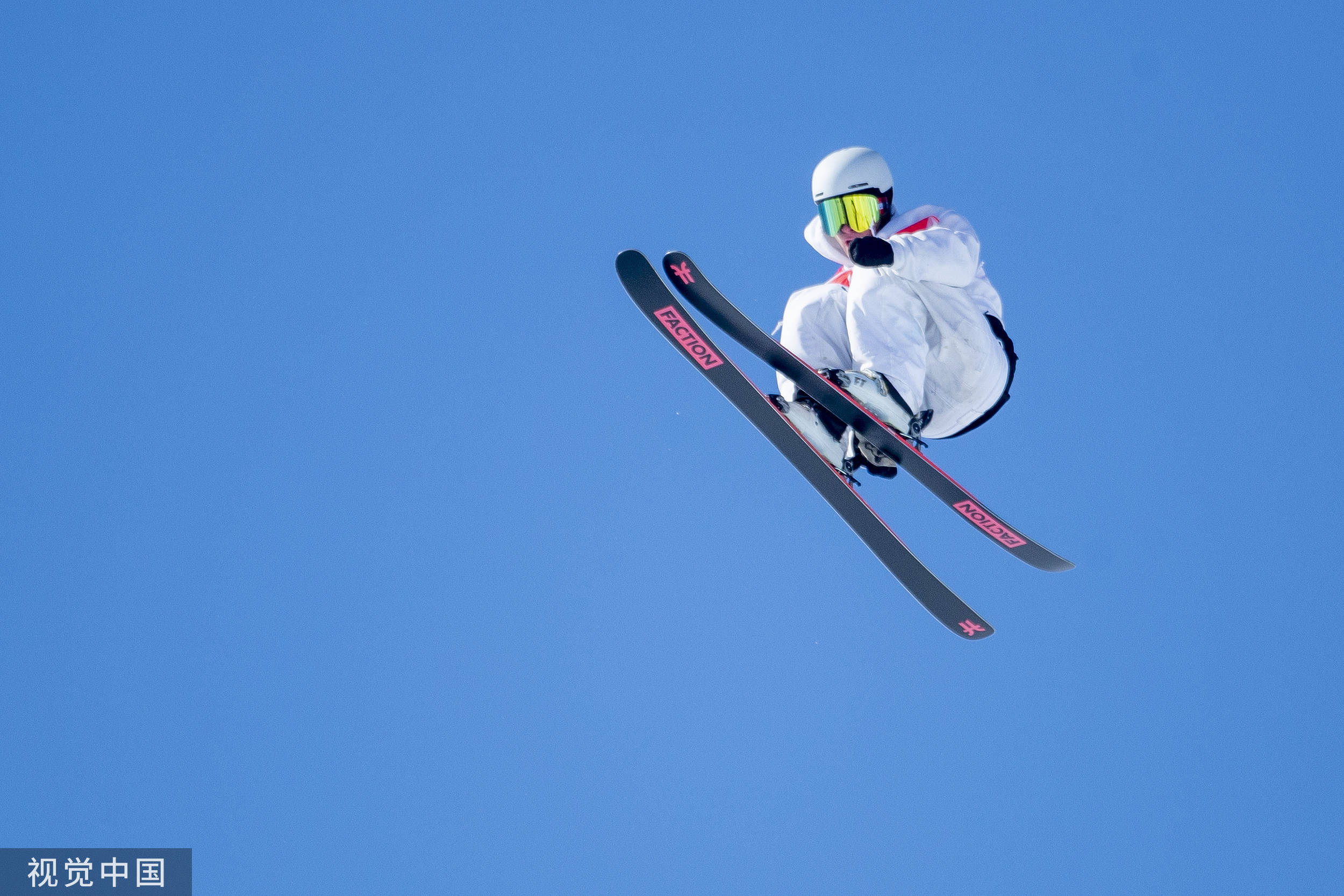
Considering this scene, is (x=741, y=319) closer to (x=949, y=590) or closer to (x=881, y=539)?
(x=881, y=539)

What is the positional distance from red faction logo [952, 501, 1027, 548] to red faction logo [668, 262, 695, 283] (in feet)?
5.73

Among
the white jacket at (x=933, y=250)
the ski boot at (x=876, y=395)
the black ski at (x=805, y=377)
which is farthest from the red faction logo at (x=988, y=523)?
the white jacket at (x=933, y=250)

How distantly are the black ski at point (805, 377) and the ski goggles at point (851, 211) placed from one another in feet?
1.97

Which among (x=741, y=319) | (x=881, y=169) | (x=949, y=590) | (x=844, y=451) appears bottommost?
(x=949, y=590)

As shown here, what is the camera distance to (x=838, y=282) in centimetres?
705

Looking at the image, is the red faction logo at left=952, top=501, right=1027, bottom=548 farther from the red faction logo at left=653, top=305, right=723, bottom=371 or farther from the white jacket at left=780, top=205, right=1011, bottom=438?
the red faction logo at left=653, top=305, right=723, bottom=371

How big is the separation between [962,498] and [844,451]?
67cm

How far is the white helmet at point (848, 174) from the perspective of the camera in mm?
6691

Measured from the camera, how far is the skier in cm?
667

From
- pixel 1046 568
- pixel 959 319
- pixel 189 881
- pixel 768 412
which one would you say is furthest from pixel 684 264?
pixel 189 881

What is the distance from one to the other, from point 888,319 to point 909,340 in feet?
0.45

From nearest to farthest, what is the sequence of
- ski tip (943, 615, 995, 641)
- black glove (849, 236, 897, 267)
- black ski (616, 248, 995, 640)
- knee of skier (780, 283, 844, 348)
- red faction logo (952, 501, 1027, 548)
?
black glove (849, 236, 897, 267), black ski (616, 248, 995, 640), knee of skier (780, 283, 844, 348), red faction logo (952, 501, 1027, 548), ski tip (943, 615, 995, 641)

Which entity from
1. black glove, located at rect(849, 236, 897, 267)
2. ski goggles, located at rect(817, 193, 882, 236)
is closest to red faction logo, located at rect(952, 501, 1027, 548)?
black glove, located at rect(849, 236, 897, 267)

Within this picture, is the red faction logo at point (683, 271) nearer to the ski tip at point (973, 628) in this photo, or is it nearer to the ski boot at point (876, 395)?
the ski boot at point (876, 395)
